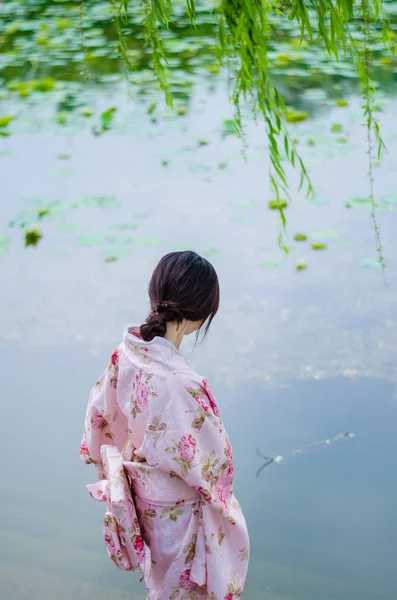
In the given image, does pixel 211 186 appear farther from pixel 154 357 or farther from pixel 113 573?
pixel 154 357

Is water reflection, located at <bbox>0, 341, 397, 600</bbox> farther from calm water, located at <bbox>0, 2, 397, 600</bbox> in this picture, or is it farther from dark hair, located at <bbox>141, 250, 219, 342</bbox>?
dark hair, located at <bbox>141, 250, 219, 342</bbox>

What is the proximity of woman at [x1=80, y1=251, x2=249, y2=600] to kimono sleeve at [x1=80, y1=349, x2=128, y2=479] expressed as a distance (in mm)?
11

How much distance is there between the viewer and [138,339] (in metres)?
1.62

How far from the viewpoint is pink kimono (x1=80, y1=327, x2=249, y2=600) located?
1557 millimetres

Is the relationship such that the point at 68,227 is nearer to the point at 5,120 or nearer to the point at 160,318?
the point at 5,120

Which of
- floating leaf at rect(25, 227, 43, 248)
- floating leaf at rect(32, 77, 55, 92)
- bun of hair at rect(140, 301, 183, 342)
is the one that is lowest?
floating leaf at rect(25, 227, 43, 248)

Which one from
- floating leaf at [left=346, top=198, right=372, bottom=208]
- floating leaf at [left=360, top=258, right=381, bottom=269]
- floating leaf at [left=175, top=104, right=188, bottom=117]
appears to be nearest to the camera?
floating leaf at [left=360, top=258, right=381, bottom=269]

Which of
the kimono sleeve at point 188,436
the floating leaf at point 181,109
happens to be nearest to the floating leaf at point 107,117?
the floating leaf at point 181,109

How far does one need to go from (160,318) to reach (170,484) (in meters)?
0.34

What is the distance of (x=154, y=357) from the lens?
1.58 meters

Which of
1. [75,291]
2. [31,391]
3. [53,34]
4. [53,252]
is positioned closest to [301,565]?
[31,391]

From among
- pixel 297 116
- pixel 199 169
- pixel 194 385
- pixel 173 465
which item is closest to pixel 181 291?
pixel 194 385

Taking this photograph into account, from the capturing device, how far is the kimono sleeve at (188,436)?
155 cm

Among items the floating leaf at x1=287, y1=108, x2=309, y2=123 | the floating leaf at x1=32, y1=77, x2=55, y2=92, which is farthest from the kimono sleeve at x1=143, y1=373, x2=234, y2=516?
the floating leaf at x1=32, y1=77, x2=55, y2=92
